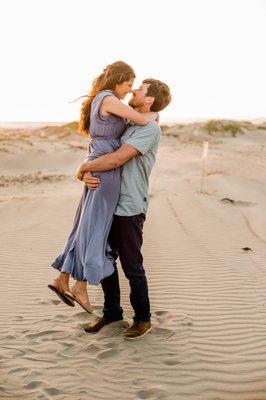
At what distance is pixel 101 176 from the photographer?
3990mm

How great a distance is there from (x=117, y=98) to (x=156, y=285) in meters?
2.85

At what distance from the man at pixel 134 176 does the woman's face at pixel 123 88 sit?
0.08m

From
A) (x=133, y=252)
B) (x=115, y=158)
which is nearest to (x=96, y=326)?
(x=133, y=252)

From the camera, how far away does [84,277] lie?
4000mm

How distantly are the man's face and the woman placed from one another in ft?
0.24

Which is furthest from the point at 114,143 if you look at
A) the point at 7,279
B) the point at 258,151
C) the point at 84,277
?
the point at 258,151

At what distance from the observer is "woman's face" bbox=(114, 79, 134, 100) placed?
155 inches

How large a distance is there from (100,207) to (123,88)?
3.17ft

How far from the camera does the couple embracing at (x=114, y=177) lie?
3.89m

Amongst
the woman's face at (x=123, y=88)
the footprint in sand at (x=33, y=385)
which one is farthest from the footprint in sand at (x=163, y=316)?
the woman's face at (x=123, y=88)

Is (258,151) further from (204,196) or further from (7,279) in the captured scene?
(7,279)

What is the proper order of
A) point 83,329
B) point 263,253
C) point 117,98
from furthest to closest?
point 263,253, point 83,329, point 117,98

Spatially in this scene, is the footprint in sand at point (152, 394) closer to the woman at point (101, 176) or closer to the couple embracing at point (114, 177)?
the couple embracing at point (114, 177)

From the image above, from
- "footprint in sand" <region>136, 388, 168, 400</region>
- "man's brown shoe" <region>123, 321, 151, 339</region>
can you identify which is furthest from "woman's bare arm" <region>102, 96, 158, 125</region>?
"footprint in sand" <region>136, 388, 168, 400</region>
